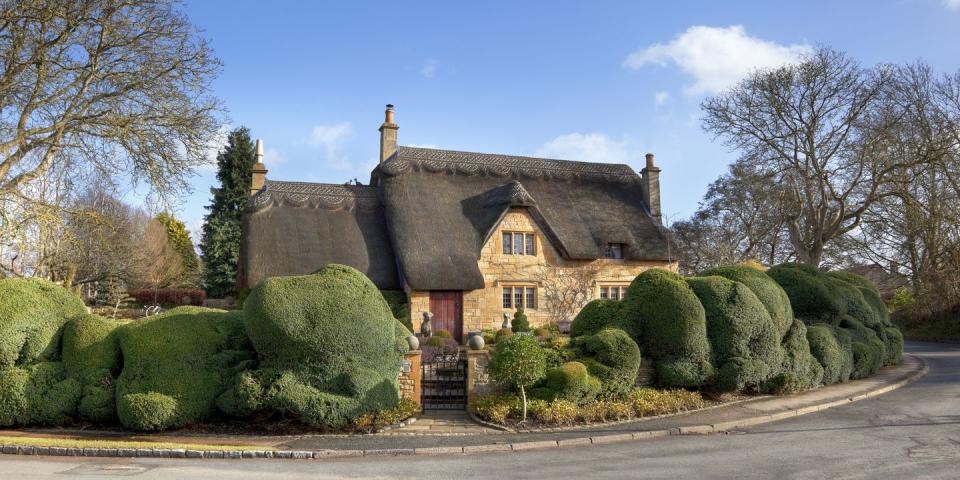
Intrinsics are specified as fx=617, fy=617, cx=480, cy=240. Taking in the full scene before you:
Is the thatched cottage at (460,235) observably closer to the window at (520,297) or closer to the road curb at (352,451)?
the window at (520,297)

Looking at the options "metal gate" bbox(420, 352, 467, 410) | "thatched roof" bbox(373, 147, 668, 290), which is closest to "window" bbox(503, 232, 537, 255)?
"thatched roof" bbox(373, 147, 668, 290)

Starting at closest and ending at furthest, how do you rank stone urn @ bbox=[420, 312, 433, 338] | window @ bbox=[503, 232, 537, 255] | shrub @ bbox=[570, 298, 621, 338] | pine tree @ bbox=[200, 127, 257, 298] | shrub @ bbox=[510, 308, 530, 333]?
shrub @ bbox=[570, 298, 621, 338] < stone urn @ bbox=[420, 312, 433, 338] < shrub @ bbox=[510, 308, 530, 333] < window @ bbox=[503, 232, 537, 255] < pine tree @ bbox=[200, 127, 257, 298]

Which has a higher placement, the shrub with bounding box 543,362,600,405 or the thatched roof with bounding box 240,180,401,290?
the thatched roof with bounding box 240,180,401,290

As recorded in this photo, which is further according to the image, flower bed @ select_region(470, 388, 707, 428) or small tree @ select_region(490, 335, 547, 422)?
small tree @ select_region(490, 335, 547, 422)

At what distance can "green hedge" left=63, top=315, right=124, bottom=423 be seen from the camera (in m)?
12.0

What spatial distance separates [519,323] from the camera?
24.7m

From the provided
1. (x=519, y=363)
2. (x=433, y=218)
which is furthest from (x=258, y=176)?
(x=519, y=363)

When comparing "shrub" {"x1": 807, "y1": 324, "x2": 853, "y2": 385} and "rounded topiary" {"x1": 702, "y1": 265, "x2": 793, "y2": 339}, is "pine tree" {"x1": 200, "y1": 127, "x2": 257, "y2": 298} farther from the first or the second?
"shrub" {"x1": 807, "y1": 324, "x2": 853, "y2": 385}

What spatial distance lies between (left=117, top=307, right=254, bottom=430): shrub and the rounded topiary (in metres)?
12.1

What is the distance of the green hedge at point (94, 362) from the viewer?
12.0 meters

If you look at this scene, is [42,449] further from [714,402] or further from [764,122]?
[764,122]

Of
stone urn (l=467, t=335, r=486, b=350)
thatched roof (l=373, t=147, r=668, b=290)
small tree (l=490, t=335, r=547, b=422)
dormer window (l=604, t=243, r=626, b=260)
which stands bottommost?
small tree (l=490, t=335, r=547, b=422)

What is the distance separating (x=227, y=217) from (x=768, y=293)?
33.7m

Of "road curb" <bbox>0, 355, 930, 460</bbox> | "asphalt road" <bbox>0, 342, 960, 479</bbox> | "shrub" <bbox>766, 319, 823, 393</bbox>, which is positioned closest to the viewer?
"asphalt road" <bbox>0, 342, 960, 479</bbox>
